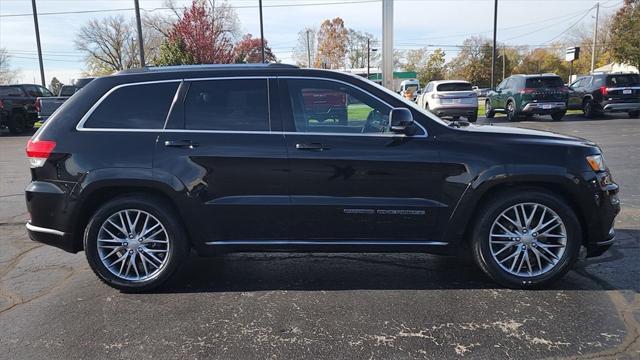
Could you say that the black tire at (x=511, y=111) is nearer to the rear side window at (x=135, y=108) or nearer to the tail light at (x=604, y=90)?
the tail light at (x=604, y=90)

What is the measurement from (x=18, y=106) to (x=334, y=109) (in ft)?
68.4

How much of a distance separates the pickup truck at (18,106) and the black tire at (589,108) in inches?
920

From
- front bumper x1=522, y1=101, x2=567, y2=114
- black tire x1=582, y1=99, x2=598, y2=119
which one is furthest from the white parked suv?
black tire x1=582, y1=99, x2=598, y2=119

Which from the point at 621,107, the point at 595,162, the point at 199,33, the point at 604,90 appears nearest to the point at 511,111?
the point at 604,90

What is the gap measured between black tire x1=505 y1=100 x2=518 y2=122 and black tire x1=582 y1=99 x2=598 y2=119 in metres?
3.26

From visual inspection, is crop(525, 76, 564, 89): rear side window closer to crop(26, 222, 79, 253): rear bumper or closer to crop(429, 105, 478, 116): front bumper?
crop(429, 105, 478, 116): front bumper

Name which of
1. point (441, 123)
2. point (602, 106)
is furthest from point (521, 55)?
point (441, 123)

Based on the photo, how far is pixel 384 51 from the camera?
1312 centimetres

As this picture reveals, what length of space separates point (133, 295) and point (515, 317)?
122 inches

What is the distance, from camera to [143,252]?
4.29m

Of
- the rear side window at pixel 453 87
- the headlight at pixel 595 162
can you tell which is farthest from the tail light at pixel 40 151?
the rear side window at pixel 453 87

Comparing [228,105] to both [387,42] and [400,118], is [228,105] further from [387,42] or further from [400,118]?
[387,42]

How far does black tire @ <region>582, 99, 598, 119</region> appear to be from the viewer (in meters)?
20.6

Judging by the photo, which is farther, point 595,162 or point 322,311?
point 595,162
